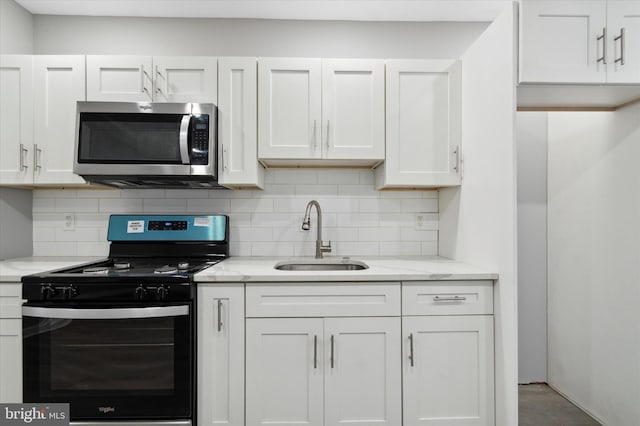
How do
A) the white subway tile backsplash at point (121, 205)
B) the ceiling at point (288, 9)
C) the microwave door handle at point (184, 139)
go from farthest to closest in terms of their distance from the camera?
the white subway tile backsplash at point (121, 205), the ceiling at point (288, 9), the microwave door handle at point (184, 139)

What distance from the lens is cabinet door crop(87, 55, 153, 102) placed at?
2.19 metres

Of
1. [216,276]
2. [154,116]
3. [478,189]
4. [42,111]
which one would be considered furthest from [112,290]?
[478,189]

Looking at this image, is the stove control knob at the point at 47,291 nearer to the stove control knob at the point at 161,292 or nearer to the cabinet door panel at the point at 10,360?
the cabinet door panel at the point at 10,360

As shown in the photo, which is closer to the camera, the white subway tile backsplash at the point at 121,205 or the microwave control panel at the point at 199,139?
the microwave control panel at the point at 199,139

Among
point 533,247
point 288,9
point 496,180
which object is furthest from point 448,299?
point 288,9

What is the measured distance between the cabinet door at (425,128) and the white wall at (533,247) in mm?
692

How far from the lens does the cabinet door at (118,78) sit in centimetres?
219

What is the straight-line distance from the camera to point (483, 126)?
1.97 metres

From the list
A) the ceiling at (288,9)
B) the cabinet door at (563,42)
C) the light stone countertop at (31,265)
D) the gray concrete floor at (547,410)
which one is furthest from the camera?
the ceiling at (288,9)

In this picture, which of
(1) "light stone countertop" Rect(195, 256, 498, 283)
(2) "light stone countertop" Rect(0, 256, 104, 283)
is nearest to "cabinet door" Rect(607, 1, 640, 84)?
(1) "light stone countertop" Rect(195, 256, 498, 283)

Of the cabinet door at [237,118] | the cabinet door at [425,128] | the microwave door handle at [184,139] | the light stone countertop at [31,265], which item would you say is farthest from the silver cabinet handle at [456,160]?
the light stone countertop at [31,265]

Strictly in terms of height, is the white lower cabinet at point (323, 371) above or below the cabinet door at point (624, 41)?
below

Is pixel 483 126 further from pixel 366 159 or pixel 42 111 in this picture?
pixel 42 111

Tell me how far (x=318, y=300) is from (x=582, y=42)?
1.78 metres
